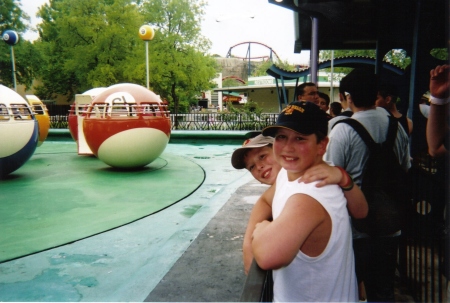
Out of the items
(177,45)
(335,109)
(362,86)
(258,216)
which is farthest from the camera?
(177,45)

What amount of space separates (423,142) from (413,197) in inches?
147

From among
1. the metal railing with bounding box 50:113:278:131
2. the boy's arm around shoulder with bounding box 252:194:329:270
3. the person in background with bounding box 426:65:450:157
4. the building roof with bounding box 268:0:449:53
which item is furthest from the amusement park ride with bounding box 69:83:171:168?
the metal railing with bounding box 50:113:278:131

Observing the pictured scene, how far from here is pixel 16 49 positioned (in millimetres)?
24781

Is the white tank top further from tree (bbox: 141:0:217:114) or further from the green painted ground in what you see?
tree (bbox: 141:0:217:114)

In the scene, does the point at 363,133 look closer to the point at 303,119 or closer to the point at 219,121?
the point at 303,119

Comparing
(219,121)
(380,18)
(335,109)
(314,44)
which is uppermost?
(380,18)

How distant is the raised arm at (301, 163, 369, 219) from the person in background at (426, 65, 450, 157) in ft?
3.31

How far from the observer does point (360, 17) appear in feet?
17.9

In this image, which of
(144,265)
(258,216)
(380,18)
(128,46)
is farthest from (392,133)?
(128,46)

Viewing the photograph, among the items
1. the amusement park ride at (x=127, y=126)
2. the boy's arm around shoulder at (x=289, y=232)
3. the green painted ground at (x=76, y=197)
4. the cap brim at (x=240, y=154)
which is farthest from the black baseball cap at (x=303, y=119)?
the amusement park ride at (x=127, y=126)

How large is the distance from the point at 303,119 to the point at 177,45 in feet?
88.6

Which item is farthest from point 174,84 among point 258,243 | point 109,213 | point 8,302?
point 258,243

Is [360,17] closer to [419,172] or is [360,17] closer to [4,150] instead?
[419,172]

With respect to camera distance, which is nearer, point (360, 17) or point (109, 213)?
point (360, 17)
